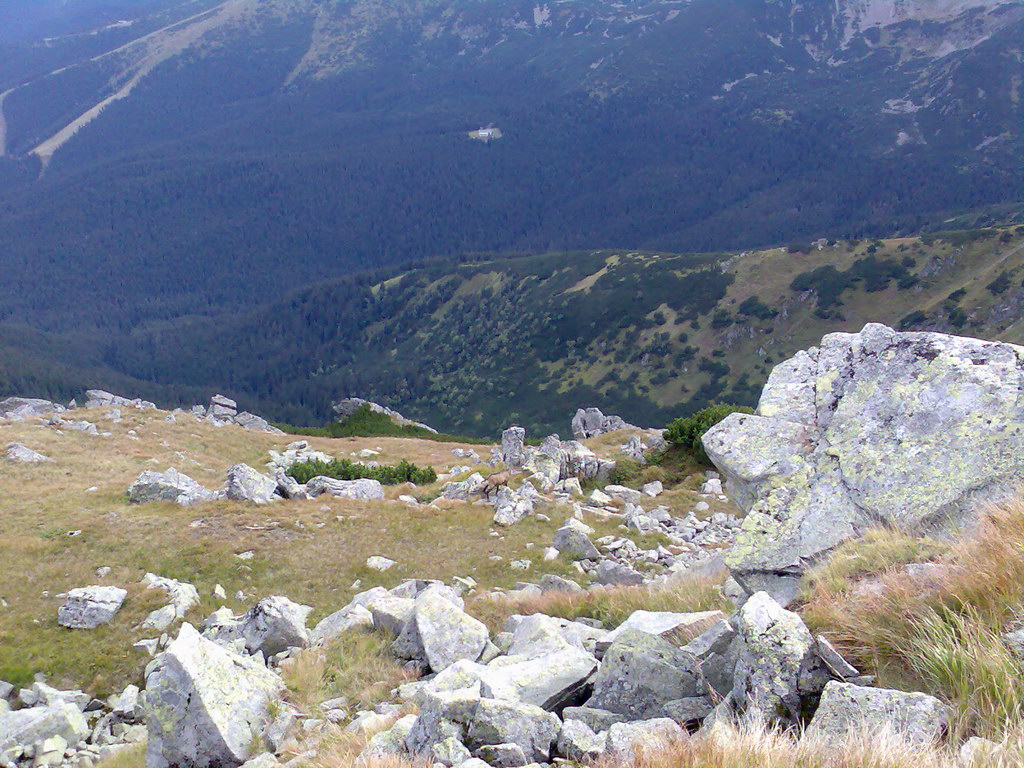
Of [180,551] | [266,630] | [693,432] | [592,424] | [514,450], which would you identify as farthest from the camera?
[592,424]

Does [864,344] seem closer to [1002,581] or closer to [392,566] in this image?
[1002,581]

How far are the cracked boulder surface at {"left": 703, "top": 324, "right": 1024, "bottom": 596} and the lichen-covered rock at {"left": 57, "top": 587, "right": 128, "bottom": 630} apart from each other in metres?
13.6

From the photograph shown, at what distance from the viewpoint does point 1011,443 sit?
7406mm

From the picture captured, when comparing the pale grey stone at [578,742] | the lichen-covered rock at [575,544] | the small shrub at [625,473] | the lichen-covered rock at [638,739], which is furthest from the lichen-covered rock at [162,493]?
the lichen-covered rock at [638,739]

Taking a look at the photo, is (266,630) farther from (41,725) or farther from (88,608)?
(88,608)

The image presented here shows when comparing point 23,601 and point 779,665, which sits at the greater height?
point 779,665

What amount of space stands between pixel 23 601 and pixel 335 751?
44.8 ft

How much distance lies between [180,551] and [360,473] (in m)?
14.7

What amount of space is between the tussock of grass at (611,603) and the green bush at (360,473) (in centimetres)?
2038

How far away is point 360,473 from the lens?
3409cm

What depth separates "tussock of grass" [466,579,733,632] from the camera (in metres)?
9.84

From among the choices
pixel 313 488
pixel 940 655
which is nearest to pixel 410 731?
pixel 940 655

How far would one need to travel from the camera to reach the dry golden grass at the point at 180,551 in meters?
14.5

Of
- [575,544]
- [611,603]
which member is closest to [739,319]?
[575,544]
